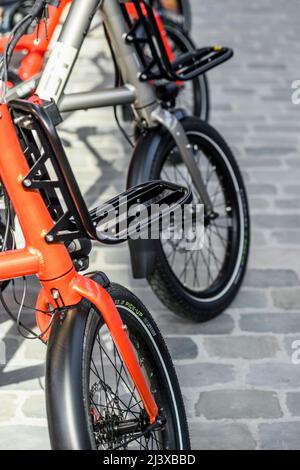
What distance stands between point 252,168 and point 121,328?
291 centimetres

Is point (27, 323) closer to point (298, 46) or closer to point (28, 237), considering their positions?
point (28, 237)

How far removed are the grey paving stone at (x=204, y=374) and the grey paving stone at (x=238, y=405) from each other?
0.22 feet

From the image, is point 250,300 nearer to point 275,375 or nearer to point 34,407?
point 275,375

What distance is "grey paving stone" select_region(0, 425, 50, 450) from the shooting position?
291 centimetres

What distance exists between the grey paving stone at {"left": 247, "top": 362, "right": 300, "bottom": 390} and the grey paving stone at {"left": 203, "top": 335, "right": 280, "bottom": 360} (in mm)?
69

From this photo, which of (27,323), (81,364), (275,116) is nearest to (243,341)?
(27,323)

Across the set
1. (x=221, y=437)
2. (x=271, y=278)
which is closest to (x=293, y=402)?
(x=221, y=437)

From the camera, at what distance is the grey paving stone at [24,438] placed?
2908 millimetres

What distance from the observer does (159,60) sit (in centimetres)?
326

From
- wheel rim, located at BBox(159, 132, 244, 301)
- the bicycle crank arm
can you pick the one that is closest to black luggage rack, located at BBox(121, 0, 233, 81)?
the bicycle crank arm

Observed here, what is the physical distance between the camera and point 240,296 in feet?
12.4

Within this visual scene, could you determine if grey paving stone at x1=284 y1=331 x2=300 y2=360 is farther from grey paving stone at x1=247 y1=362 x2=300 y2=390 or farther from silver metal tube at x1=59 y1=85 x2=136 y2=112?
silver metal tube at x1=59 y1=85 x2=136 y2=112

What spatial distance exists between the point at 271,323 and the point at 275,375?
1.19ft

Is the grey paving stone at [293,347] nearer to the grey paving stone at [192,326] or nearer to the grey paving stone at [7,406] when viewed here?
the grey paving stone at [192,326]
